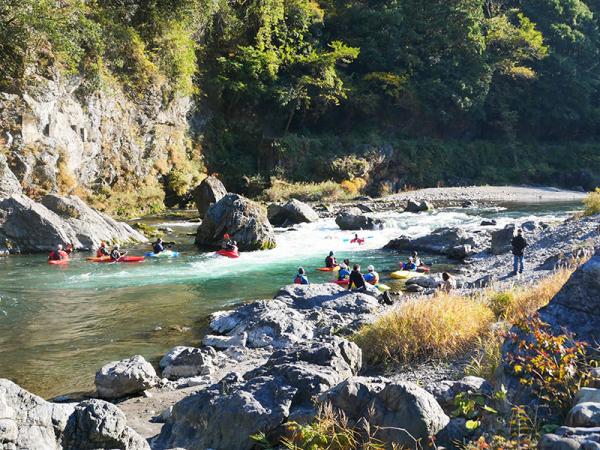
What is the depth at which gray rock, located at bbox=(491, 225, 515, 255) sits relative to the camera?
20189 mm

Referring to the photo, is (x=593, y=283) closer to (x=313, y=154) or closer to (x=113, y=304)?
(x=113, y=304)

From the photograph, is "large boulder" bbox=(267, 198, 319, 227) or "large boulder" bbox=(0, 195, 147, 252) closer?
"large boulder" bbox=(0, 195, 147, 252)

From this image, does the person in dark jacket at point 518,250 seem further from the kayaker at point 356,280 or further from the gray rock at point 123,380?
the gray rock at point 123,380

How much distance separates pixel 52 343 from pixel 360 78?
41.8 meters

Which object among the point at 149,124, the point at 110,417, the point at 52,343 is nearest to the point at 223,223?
the point at 52,343

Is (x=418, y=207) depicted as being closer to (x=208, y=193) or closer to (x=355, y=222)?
(x=355, y=222)

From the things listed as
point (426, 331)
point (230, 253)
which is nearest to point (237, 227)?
point (230, 253)

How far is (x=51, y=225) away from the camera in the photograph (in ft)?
71.1

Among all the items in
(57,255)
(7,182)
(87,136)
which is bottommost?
(57,255)

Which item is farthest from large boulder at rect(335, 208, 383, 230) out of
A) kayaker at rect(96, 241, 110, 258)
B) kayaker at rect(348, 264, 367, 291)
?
kayaker at rect(348, 264, 367, 291)

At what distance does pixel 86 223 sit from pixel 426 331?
59.9 ft

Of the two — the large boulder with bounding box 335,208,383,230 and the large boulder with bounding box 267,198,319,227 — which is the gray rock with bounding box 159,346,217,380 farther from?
the large boulder with bounding box 267,198,319,227

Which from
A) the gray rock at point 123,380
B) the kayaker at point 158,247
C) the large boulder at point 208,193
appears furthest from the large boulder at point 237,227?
the gray rock at point 123,380

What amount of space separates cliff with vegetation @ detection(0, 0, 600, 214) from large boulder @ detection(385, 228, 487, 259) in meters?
16.0
